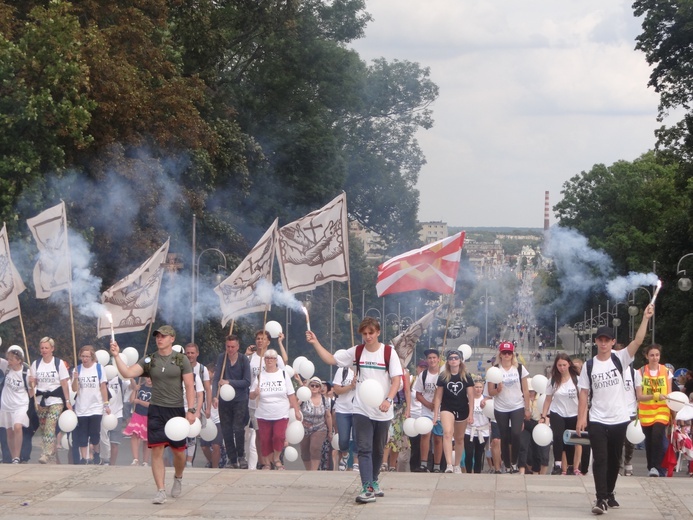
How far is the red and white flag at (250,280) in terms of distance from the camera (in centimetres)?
1916

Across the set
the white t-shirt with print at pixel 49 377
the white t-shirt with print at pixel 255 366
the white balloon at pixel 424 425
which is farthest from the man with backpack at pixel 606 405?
the white t-shirt with print at pixel 49 377

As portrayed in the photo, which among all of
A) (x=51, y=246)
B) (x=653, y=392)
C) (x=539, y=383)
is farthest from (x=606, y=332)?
(x=51, y=246)

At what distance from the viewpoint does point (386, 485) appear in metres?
13.9

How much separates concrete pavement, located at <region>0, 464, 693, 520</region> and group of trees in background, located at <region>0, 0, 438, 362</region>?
1439 centimetres

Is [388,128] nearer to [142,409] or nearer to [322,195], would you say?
[322,195]

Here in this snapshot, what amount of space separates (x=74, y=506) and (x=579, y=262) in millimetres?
53236

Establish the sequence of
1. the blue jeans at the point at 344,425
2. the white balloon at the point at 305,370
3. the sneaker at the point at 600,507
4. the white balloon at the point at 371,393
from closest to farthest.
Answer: the sneaker at the point at 600,507 < the white balloon at the point at 371,393 < the blue jeans at the point at 344,425 < the white balloon at the point at 305,370

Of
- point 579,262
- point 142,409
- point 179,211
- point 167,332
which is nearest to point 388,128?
point 579,262

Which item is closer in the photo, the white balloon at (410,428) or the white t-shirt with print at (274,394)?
the white t-shirt with print at (274,394)

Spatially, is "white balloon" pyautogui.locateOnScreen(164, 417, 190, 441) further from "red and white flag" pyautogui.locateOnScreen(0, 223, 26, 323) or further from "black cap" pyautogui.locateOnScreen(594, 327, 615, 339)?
"red and white flag" pyautogui.locateOnScreen(0, 223, 26, 323)

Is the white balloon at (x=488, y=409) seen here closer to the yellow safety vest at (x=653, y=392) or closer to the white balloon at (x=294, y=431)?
the yellow safety vest at (x=653, y=392)

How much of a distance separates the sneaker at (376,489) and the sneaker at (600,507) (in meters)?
2.00

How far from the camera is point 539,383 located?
18.5 m

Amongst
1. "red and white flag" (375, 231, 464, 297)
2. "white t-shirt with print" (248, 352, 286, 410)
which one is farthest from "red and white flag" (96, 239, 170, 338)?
"red and white flag" (375, 231, 464, 297)
